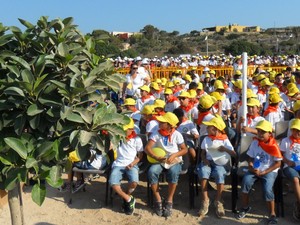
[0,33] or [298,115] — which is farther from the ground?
[0,33]

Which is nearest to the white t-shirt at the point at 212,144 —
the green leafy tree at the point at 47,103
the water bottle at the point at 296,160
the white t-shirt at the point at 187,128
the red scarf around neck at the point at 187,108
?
the water bottle at the point at 296,160

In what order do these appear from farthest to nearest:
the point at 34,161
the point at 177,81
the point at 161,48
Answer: the point at 161,48
the point at 177,81
the point at 34,161

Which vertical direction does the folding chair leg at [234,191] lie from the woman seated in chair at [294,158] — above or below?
below

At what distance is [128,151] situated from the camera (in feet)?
19.2

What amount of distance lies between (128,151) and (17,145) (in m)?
3.42

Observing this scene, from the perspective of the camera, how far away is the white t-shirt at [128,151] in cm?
581

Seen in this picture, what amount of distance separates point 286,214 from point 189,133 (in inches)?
79.4

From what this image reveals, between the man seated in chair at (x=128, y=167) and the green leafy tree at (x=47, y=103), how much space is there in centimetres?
297

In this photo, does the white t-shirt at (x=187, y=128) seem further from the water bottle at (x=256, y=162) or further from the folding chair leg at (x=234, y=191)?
the water bottle at (x=256, y=162)

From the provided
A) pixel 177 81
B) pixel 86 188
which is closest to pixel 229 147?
pixel 86 188

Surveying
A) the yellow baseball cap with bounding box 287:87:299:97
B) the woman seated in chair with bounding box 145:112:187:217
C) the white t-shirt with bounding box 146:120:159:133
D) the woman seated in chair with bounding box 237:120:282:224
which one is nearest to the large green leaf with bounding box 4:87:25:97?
the woman seated in chair with bounding box 145:112:187:217

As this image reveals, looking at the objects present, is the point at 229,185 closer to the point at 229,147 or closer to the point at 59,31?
the point at 229,147

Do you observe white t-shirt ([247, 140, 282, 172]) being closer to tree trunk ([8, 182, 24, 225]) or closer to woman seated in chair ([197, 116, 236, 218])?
woman seated in chair ([197, 116, 236, 218])

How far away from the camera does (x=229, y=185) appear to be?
661cm
